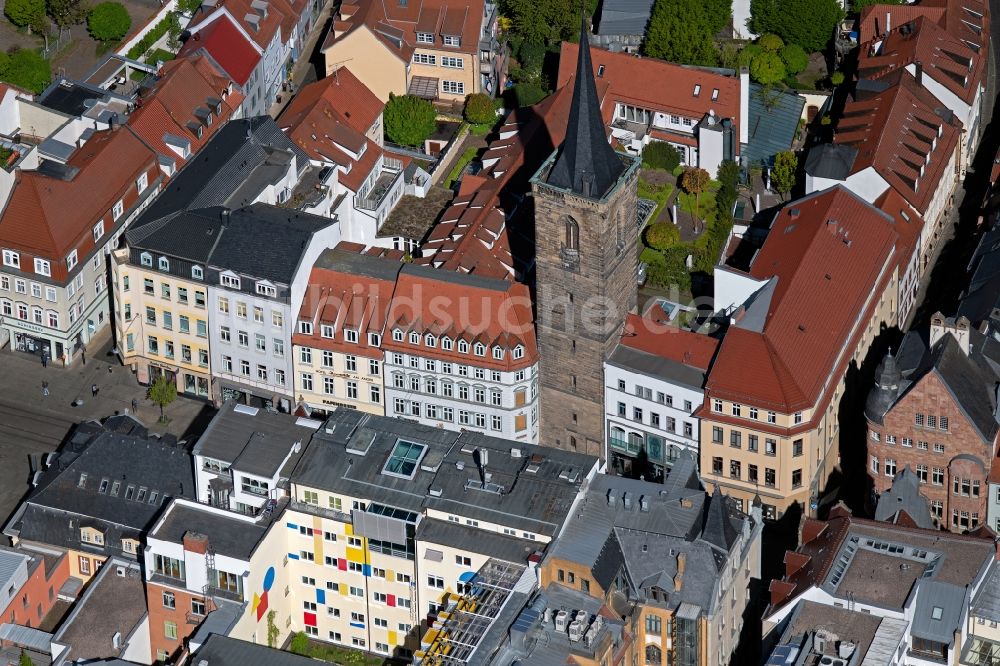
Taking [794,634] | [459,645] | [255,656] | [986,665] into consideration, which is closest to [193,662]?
[255,656]

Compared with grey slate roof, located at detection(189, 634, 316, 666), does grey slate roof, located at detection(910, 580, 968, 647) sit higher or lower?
higher

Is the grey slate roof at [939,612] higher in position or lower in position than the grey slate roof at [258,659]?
higher

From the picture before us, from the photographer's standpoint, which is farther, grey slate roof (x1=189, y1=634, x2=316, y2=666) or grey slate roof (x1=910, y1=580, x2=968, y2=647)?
grey slate roof (x1=189, y1=634, x2=316, y2=666)

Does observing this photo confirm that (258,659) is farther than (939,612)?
Yes

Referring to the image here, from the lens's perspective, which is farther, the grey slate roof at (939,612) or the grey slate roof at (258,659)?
the grey slate roof at (258,659)

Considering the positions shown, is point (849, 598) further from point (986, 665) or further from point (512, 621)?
point (512, 621)

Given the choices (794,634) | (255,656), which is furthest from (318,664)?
(794,634)

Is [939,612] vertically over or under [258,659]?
over

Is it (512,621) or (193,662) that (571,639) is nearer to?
(512,621)
